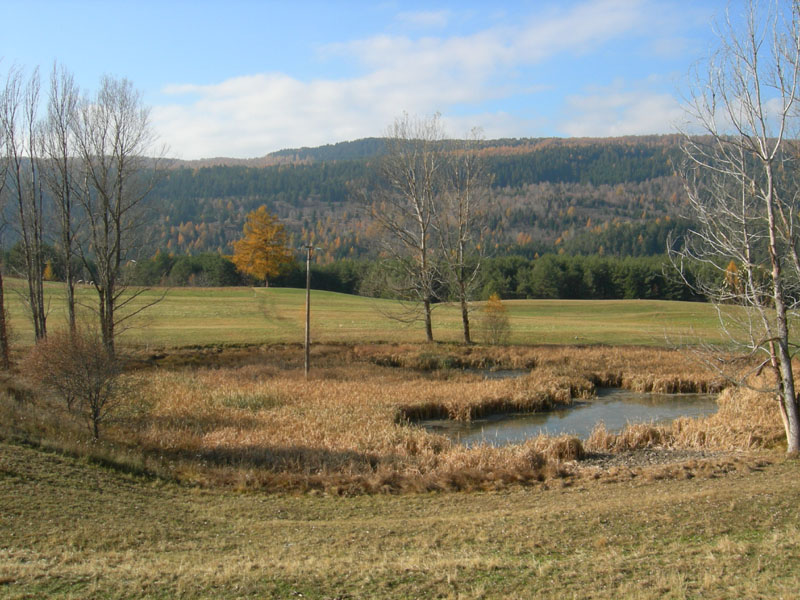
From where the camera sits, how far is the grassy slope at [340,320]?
38.8 m

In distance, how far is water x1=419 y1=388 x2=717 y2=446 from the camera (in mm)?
20969

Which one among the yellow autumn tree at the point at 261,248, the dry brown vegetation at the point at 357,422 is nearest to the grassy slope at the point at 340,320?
the yellow autumn tree at the point at 261,248

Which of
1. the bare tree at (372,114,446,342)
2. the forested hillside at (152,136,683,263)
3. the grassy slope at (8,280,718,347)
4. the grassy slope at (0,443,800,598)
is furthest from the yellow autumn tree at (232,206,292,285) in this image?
the grassy slope at (0,443,800,598)

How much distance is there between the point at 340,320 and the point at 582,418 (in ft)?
95.3

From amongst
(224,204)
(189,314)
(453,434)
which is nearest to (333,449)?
(453,434)

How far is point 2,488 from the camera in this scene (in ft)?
36.0

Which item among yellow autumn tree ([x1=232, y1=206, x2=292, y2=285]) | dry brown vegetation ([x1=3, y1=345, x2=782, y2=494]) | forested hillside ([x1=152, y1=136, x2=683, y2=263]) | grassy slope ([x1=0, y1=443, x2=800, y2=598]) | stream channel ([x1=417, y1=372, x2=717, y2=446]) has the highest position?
forested hillside ([x1=152, y1=136, x2=683, y2=263])

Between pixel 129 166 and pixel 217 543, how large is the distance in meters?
21.3

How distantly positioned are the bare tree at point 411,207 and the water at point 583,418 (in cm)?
1280

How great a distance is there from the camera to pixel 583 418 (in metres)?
23.4

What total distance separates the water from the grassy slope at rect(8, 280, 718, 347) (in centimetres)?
304

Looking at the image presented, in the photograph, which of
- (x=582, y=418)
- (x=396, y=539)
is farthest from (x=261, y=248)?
(x=396, y=539)

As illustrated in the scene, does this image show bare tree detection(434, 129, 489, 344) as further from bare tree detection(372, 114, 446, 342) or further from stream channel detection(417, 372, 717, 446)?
stream channel detection(417, 372, 717, 446)

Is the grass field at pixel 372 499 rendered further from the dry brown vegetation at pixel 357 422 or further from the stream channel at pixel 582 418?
the stream channel at pixel 582 418
